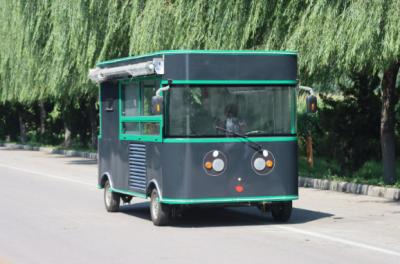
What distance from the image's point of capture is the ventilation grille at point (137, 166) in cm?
1498

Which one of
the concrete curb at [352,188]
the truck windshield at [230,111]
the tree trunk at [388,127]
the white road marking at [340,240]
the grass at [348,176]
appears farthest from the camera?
the grass at [348,176]

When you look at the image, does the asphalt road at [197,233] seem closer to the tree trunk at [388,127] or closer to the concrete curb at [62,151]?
the tree trunk at [388,127]

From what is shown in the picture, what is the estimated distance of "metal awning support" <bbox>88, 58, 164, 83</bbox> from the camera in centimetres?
1400

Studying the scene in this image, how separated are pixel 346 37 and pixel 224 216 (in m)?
4.24

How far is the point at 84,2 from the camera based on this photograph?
29.4 metres

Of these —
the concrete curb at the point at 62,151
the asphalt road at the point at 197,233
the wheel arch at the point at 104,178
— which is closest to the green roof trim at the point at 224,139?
the asphalt road at the point at 197,233

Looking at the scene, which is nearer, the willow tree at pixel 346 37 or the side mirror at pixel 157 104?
the side mirror at pixel 157 104

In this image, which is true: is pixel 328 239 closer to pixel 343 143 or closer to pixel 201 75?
pixel 201 75

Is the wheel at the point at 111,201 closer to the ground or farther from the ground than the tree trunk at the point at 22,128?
closer to the ground

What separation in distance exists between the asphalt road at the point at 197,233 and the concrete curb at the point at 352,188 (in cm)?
35

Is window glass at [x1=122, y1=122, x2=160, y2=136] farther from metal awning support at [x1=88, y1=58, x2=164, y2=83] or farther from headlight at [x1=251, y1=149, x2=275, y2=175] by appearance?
headlight at [x1=251, y1=149, x2=275, y2=175]

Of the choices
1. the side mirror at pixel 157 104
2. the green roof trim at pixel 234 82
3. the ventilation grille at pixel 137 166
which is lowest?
the ventilation grille at pixel 137 166

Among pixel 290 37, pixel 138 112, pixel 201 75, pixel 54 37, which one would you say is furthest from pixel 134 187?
pixel 54 37

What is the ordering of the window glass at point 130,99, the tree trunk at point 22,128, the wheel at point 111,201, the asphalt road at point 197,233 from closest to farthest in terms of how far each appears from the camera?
the asphalt road at point 197,233 → the window glass at point 130,99 → the wheel at point 111,201 → the tree trunk at point 22,128
